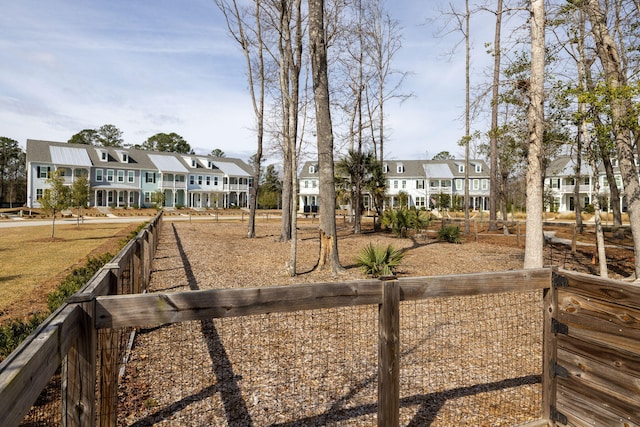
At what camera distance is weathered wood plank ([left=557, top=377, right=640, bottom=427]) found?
110 inches

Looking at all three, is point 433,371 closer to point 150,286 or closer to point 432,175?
point 150,286

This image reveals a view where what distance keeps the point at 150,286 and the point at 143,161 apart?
51034mm

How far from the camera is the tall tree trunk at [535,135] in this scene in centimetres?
892

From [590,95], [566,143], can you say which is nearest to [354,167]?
[566,143]

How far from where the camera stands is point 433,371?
14.9ft

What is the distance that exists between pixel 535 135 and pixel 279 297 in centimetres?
847

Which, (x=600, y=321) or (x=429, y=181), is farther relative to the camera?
(x=429, y=181)

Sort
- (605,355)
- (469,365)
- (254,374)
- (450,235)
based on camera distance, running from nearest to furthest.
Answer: (605,355)
(254,374)
(469,365)
(450,235)

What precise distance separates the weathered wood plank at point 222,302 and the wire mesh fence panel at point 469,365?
1.54 m

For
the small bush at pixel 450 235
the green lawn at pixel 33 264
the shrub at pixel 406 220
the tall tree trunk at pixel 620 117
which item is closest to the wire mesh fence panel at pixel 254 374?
the green lawn at pixel 33 264

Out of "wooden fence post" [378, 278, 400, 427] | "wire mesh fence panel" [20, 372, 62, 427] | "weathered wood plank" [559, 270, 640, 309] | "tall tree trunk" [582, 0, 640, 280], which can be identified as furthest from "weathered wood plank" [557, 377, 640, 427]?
"tall tree trunk" [582, 0, 640, 280]

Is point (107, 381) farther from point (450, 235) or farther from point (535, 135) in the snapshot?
point (450, 235)

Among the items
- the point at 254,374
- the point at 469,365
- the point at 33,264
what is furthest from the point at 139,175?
the point at 469,365

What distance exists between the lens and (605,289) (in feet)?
9.69
